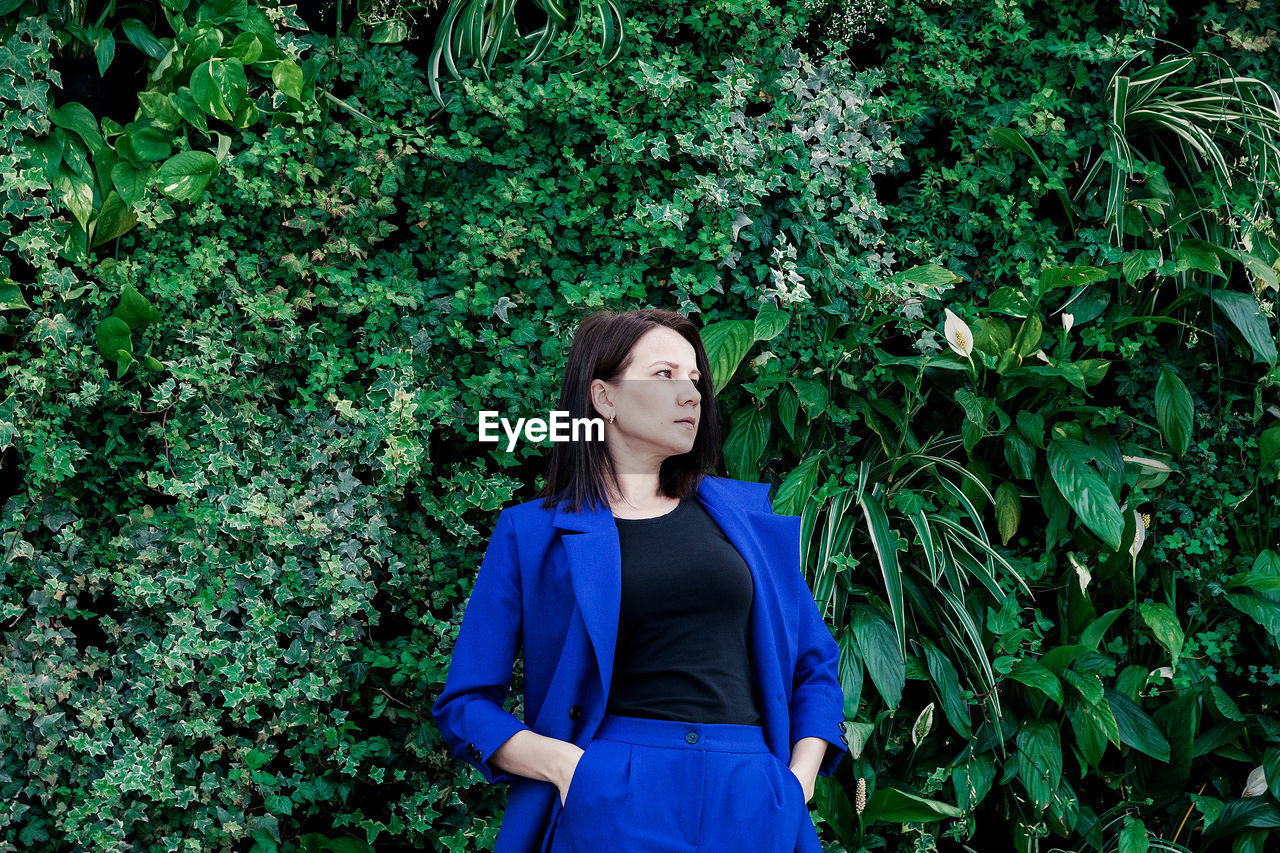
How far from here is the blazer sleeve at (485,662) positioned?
170cm

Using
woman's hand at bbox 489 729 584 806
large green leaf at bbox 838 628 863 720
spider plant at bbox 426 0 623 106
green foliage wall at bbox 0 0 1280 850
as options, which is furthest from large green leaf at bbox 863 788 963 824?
spider plant at bbox 426 0 623 106

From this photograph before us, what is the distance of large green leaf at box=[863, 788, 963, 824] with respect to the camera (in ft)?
7.58

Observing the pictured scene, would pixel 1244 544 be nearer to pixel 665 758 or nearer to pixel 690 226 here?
pixel 690 226

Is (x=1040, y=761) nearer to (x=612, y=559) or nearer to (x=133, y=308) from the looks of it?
(x=612, y=559)

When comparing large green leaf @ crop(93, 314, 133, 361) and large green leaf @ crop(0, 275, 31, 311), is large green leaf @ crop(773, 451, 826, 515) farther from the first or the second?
large green leaf @ crop(0, 275, 31, 311)

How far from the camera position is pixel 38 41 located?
7.27 feet

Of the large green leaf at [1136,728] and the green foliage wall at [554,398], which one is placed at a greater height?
the green foliage wall at [554,398]

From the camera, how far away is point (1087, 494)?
2.55 metres

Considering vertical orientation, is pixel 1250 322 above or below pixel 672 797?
above

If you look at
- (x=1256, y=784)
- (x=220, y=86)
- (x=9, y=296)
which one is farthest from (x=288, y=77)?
(x=1256, y=784)

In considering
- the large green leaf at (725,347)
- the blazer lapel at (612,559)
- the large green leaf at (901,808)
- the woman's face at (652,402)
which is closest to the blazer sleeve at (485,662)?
the blazer lapel at (612,559)

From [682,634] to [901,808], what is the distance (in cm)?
96

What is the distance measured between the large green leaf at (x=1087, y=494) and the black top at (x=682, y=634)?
1.18 metres

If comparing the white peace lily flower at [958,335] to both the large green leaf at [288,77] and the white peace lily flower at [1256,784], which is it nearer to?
the white peace lily flower at [1256,784]
